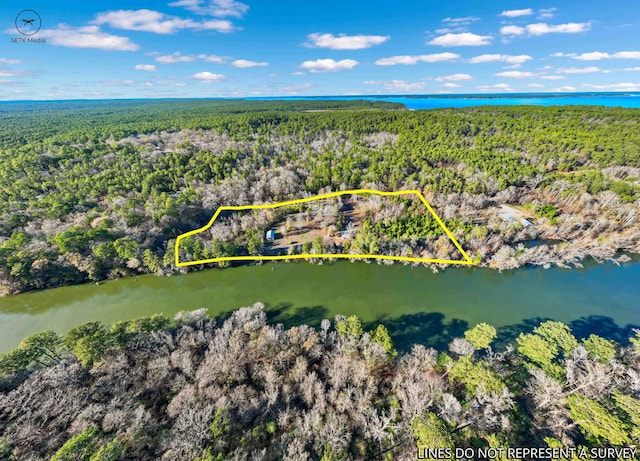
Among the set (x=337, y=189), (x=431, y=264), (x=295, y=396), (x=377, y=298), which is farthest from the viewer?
(x=337, y=189)

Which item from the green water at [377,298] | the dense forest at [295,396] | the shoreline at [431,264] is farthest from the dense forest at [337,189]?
the dense forest at [295,396]

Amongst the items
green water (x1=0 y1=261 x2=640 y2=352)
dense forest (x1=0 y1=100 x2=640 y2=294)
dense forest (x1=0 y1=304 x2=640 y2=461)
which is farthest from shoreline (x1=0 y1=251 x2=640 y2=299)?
dense forest (x1=0 y1=304 x2=640 y2=461)

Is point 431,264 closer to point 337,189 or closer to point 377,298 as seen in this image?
point 377,298

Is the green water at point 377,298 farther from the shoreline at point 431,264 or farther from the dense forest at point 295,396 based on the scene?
the dense forest at point 295,396

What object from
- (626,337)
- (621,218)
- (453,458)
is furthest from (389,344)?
(621,218)

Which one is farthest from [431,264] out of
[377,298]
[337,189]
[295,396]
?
[337,189]

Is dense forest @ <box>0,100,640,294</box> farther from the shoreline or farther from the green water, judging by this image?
the green water
